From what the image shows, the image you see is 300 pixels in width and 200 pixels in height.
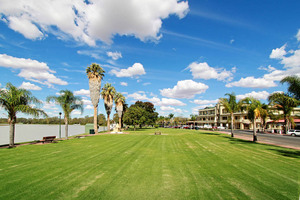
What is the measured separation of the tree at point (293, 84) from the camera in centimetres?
1170

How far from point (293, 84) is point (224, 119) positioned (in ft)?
245

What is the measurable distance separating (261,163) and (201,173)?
446cm

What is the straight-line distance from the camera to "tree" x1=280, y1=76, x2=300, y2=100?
38.4ft

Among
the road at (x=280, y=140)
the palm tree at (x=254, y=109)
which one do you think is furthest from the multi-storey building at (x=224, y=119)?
the palm tree at (x=254, y=109)

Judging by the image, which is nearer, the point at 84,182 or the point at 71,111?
the point at 84,182

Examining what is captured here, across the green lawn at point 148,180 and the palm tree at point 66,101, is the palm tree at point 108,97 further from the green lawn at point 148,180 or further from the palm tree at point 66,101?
the green lawn at point 148,180

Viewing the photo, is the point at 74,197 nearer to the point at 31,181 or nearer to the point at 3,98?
the point at 31,181

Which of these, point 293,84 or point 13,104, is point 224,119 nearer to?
point 293,84

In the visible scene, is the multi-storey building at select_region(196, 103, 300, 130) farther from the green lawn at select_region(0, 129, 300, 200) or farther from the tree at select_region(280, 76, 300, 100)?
the green lawn at select_region(0, 129, 300, 200)

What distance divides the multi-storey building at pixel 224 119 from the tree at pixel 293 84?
149ft

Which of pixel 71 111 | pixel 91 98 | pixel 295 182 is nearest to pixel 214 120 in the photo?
pixel 91 98

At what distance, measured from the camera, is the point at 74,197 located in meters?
4.90

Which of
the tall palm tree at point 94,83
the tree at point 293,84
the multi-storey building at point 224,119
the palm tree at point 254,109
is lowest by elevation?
the multi-storey building at point 224,119

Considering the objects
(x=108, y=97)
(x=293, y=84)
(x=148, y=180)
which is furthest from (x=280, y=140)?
(x=108, y=97)
